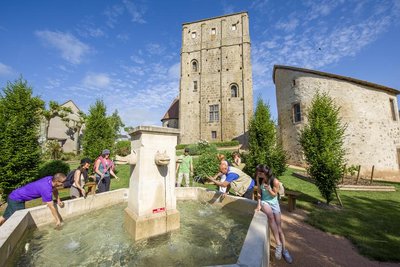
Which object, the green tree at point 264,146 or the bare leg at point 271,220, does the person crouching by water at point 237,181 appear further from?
the green tree at point 264,146

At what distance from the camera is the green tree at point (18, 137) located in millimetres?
6996

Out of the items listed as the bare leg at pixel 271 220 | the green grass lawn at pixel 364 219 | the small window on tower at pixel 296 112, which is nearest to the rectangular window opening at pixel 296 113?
the small window on tower at pixel 296 112

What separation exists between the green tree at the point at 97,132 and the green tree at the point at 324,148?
36.1 ft

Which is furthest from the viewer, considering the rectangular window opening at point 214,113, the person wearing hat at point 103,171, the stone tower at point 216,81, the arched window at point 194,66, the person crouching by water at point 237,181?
the arched window at point 194,66

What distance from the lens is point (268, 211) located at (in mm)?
3865

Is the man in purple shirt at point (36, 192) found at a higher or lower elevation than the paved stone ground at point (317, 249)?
higher

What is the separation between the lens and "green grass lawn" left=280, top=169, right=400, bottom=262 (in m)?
4.14

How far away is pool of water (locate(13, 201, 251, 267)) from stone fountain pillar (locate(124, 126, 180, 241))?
21cm

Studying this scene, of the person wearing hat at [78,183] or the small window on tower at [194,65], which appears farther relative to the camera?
the small window on tower at [194,65]

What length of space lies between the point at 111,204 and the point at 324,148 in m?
8.32

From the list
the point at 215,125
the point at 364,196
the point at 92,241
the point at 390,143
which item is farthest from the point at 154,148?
the point at 215,125

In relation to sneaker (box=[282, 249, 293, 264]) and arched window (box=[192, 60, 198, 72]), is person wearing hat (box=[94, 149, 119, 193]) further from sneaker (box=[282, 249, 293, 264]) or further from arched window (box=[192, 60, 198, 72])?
arched window (box=[192, 60, 198, 72])

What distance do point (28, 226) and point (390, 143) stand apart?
2237 centimetres

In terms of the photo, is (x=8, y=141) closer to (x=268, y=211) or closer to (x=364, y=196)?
(x=268, y=211)
